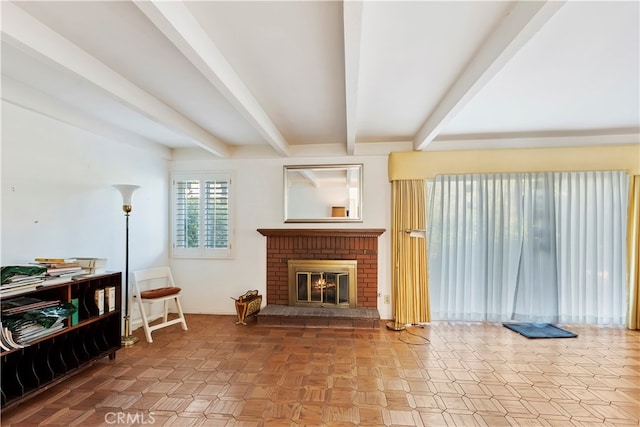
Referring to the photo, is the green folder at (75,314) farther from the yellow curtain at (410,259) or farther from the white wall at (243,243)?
the yellow curtain at (410,259)

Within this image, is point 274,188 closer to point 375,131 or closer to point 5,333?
point 375,131

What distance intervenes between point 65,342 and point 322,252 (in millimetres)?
2735

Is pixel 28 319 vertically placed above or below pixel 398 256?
below

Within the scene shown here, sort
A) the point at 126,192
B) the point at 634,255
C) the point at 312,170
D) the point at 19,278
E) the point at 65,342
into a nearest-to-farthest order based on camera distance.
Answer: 1. the point at 19,278
2. the point at 65,342
3. the point at 126,192
4. the point at 634,255
5. the point at 312,170

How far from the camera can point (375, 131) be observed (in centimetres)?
347

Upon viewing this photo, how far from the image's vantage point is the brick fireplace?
3.90m

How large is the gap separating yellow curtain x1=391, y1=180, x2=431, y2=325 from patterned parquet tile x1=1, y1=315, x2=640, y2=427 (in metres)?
0.37

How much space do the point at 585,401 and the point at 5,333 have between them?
4057mm

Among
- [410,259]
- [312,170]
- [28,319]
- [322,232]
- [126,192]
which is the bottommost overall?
[28,319]

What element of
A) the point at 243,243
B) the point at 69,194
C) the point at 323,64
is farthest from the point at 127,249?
the point at 323,64

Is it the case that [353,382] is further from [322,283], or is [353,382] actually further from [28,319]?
[28,319]

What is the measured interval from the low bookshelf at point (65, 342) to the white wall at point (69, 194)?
16.6 inches

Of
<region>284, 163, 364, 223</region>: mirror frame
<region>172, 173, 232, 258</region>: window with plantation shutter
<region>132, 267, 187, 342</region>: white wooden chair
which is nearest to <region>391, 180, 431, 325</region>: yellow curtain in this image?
<region>284, 163, 364, 223</region>: mirror frame

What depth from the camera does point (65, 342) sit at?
2.43 m
